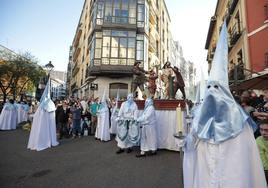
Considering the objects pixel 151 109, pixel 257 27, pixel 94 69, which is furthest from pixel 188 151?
pixel 94 69

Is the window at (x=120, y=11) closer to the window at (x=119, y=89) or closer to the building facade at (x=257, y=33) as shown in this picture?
the window at (x=119, y=89)

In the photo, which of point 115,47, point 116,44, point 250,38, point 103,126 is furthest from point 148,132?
point 116,44

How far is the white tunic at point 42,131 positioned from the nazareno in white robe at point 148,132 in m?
4.18

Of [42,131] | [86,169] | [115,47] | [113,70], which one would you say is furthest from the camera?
[115,47]

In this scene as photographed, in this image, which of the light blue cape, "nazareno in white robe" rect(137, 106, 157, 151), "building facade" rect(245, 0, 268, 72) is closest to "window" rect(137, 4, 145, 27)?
"building facade" rect(245, 0, 268, 72)

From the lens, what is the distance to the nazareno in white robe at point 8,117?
41.6 feet

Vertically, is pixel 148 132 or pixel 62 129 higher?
pixel 148 132

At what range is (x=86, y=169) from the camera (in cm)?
482

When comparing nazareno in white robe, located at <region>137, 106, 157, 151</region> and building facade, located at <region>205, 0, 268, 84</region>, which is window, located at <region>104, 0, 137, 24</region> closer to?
building facade, located at <region>205, 0, 268, 84</region>

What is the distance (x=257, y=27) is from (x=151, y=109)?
11424 millimetres

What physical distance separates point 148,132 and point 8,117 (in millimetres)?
11803

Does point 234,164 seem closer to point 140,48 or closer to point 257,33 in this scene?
point 257,33

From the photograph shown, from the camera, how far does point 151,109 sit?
6.32m

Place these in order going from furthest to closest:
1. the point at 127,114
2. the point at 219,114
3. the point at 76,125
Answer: the point at 76,125, the point at 127,114, the point at 219,114
